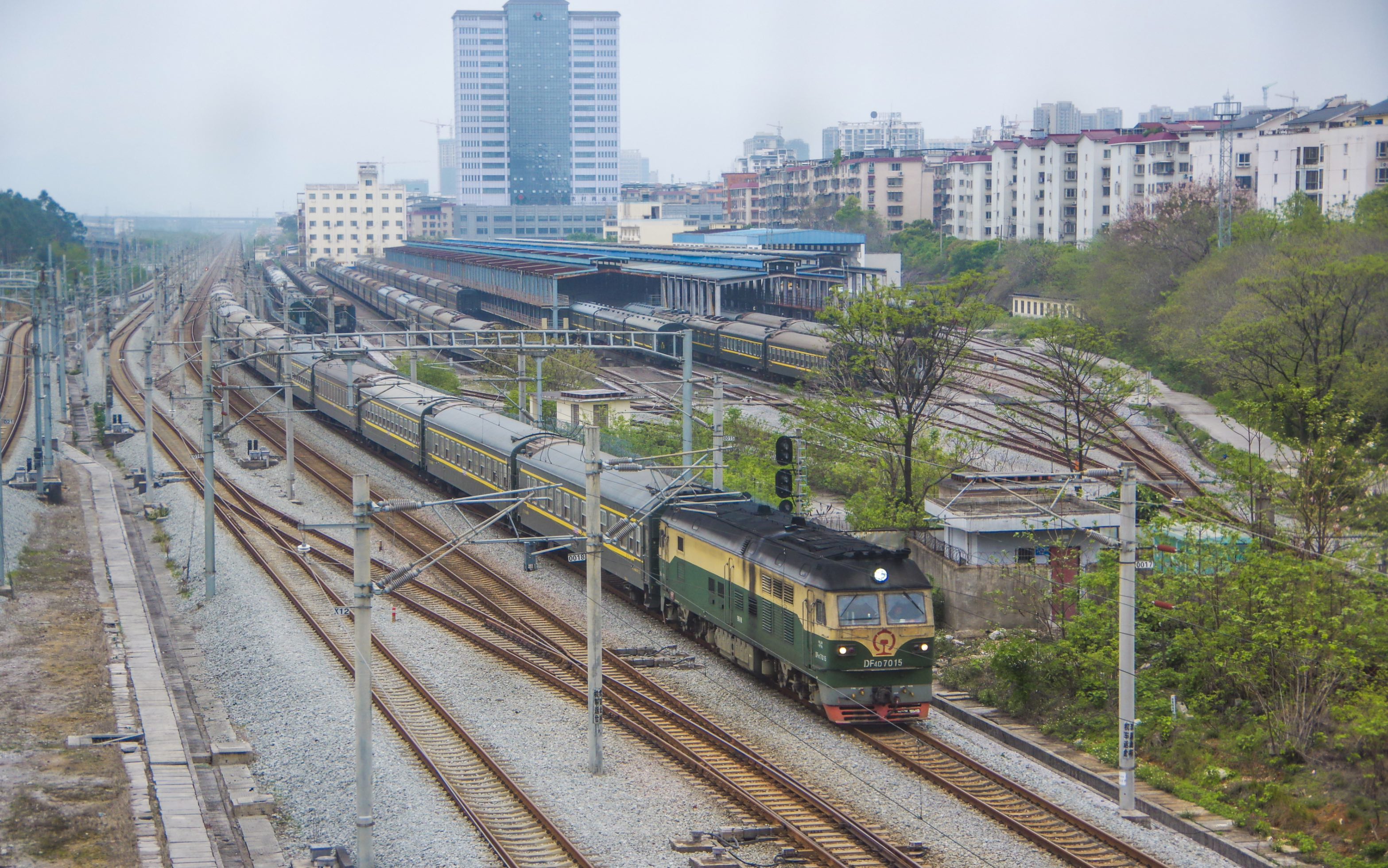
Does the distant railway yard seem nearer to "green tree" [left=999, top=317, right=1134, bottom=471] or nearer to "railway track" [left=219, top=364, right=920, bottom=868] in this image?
"railway track" [left=219, top=364, right=920, bottom=868]

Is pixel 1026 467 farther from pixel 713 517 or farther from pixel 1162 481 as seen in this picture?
pixel 713 517

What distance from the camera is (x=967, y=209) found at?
399ft

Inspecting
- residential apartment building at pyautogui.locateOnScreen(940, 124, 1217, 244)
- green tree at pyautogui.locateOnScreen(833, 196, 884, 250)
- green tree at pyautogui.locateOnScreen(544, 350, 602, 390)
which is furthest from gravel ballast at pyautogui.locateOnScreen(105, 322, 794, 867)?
green tree at pyautogui.locateOnScreen(833, 196, 884, 250)

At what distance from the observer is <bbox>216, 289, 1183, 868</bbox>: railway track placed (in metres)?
16.0

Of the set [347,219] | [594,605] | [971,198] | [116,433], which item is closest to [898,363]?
[594,605]

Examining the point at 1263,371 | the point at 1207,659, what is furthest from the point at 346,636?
the point at 1263,371

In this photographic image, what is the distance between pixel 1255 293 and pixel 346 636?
3390cm

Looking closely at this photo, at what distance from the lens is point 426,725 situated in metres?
20.8

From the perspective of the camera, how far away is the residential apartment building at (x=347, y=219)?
194 m

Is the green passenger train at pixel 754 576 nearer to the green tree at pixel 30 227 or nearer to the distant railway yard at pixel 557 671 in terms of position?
the distant railway yard at pixel 557 671

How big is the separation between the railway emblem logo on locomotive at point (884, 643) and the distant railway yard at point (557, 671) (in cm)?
4

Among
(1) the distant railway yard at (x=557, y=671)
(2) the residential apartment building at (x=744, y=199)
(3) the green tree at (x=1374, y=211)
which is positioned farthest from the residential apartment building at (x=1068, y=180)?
(1) the distant railway yard at (x=557, y=671)

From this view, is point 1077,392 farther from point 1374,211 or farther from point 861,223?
point 861,223

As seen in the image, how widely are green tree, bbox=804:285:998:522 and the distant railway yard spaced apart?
1126mm
